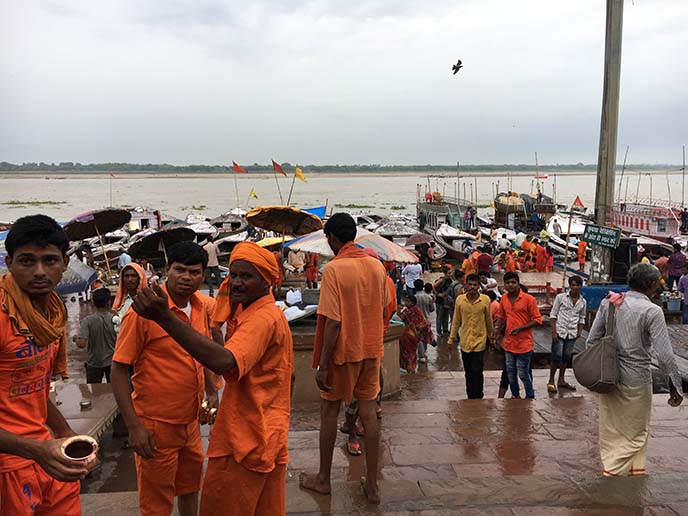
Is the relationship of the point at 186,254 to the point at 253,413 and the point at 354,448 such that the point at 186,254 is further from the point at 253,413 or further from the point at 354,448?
the point at 354,448

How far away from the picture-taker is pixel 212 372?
269cm

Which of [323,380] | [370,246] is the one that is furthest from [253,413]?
[370,246]

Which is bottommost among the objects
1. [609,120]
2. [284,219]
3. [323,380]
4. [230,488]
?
[230,488]

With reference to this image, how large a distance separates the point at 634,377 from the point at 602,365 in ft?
0.71

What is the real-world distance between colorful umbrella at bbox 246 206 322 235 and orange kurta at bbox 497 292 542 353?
17.7 feet

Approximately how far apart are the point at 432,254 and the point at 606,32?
10.7 m

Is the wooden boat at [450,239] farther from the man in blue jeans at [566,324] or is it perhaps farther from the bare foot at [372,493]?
the bare foot at [372,493]

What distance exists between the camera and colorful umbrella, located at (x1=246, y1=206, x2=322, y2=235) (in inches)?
403

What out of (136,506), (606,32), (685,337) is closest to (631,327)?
(136,506)

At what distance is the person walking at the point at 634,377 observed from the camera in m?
3.59

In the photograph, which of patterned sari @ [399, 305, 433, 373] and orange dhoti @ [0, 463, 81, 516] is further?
patterned sari @ [399, 305, 433, 373]

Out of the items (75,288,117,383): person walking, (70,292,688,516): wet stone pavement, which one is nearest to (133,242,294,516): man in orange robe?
(70,292,688,516): wet stone pavement

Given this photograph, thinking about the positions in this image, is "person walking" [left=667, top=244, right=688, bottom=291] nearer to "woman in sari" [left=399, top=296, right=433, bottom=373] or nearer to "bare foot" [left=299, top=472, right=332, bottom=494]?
"woman in sari" [left=399, top=296, right=433, bottom=373]

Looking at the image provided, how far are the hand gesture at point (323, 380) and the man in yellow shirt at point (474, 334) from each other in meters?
2.86
